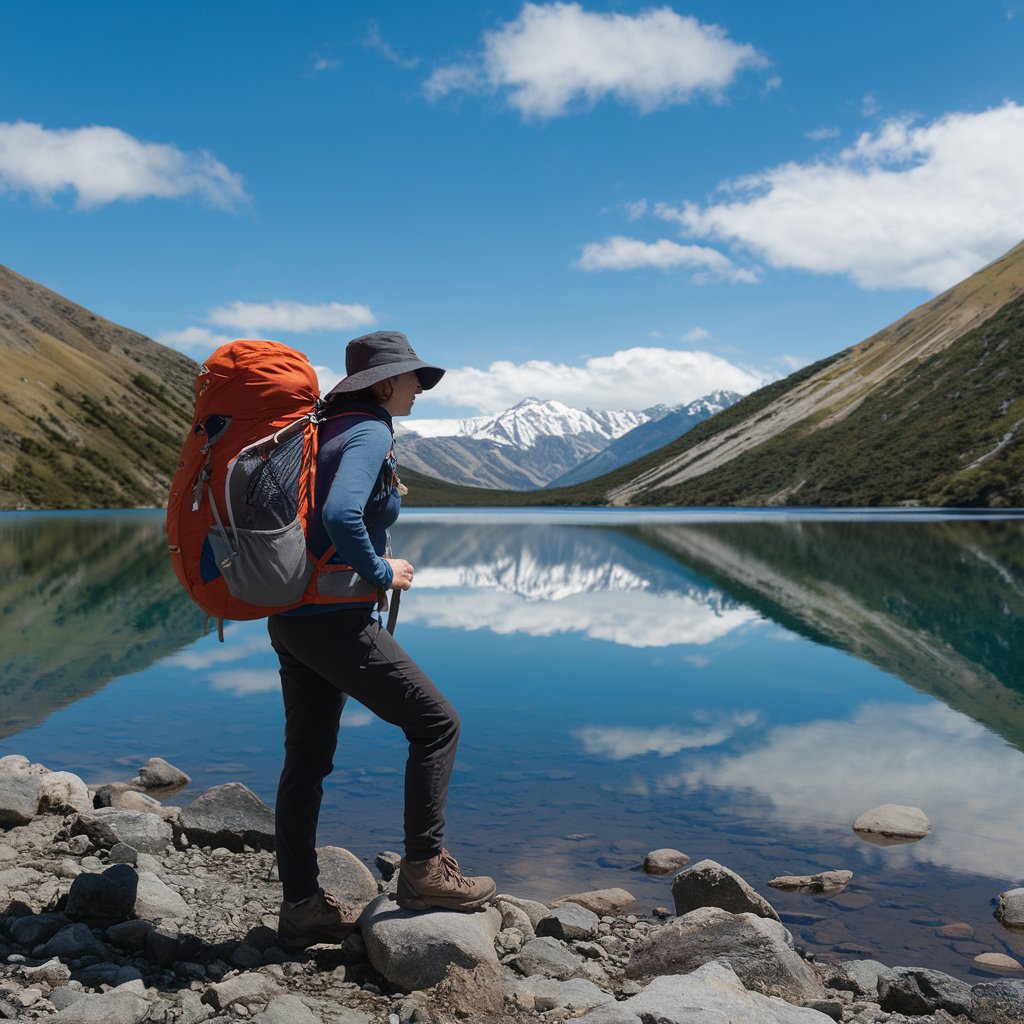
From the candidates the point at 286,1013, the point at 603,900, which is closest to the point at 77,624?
the point at 603,900

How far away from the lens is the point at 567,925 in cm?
772

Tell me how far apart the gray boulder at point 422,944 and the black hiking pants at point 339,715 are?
0.45m

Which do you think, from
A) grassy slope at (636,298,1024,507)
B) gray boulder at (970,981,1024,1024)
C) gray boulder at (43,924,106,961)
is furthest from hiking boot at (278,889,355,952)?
grassy slope at (636,298,1024,507)

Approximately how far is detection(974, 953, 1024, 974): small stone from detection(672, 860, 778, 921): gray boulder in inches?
64.5

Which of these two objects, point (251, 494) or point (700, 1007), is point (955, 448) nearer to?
point (700, 1007)

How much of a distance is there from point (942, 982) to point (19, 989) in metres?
6.27

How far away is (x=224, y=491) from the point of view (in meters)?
6.09

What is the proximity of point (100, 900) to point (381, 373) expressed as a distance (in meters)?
4.72

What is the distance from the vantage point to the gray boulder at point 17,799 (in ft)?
32.5

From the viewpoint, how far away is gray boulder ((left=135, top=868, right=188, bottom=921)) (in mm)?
7457

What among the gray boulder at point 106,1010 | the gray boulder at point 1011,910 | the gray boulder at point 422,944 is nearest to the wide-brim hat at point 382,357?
the gray boulder at point 422,944

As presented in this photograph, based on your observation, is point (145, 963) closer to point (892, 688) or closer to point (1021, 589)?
point (892, 688)

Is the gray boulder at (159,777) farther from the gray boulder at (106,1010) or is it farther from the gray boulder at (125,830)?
the gray boulder at (106,1010)

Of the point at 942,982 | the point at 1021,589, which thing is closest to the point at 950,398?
the point at 1021,589
